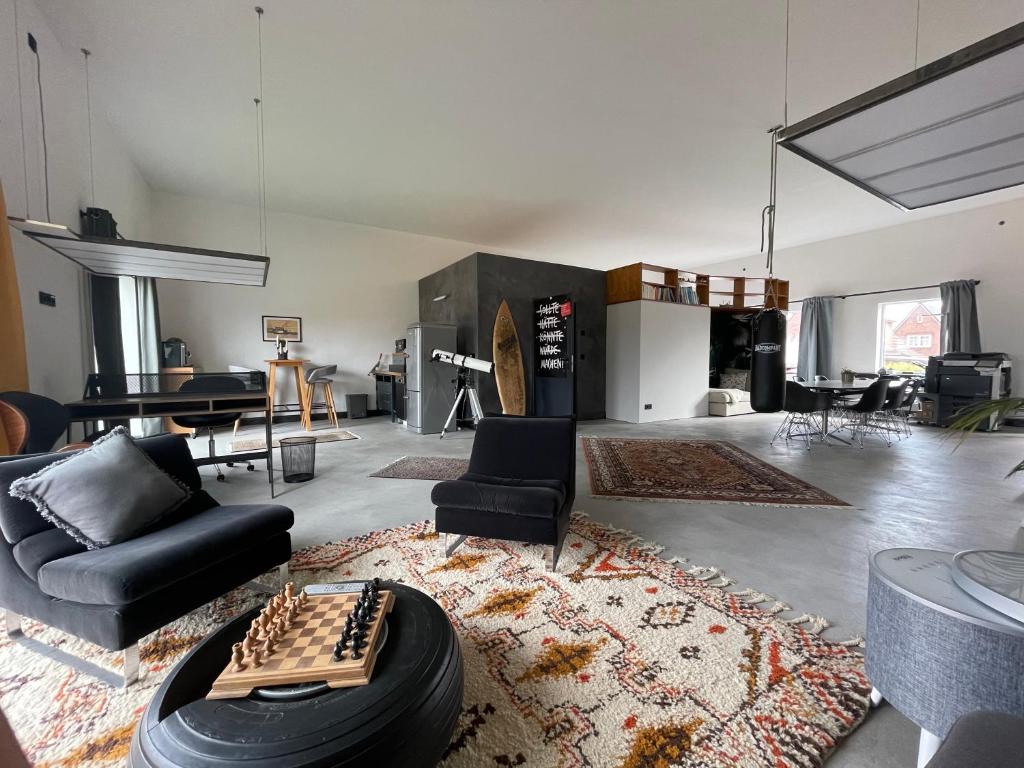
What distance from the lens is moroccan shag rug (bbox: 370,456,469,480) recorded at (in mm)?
3902

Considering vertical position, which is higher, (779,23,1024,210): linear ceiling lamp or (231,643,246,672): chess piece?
(779,23,1024,210): linear ceiling lamp

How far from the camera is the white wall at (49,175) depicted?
2.77m

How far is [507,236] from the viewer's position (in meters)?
8.48

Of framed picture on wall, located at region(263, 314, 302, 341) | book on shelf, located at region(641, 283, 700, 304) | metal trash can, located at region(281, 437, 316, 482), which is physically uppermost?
book on shelf, located at region(641, 283, 700, 304)

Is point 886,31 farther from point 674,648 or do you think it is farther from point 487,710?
point 487,710

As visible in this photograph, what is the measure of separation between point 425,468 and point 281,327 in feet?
15.6

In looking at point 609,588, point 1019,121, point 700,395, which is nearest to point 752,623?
point 609,588

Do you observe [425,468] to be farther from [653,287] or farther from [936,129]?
[653,287]

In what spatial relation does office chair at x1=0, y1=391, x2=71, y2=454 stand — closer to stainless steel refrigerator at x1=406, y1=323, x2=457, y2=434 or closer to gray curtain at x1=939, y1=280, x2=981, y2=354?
stainless steel refrigerator at x1=406, y1=323, x2=457, y2=434

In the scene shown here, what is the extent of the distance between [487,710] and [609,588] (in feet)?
2.87

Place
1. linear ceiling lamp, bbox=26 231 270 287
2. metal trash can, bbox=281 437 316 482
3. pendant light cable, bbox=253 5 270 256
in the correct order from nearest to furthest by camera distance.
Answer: linear ceiling lamp, bbox=26 231 270 287
pendant light cable, bbox=253 5 270 256
metal trash can, bbox=281 437 316 482

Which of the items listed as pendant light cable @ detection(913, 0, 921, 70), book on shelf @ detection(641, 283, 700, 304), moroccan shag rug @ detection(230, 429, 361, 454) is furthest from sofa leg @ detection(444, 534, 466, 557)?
book on shelf @ detection(641, 283, 700, 304)

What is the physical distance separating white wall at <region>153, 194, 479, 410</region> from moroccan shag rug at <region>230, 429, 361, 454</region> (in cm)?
153

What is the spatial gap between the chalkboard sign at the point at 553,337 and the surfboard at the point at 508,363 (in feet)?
1.38
